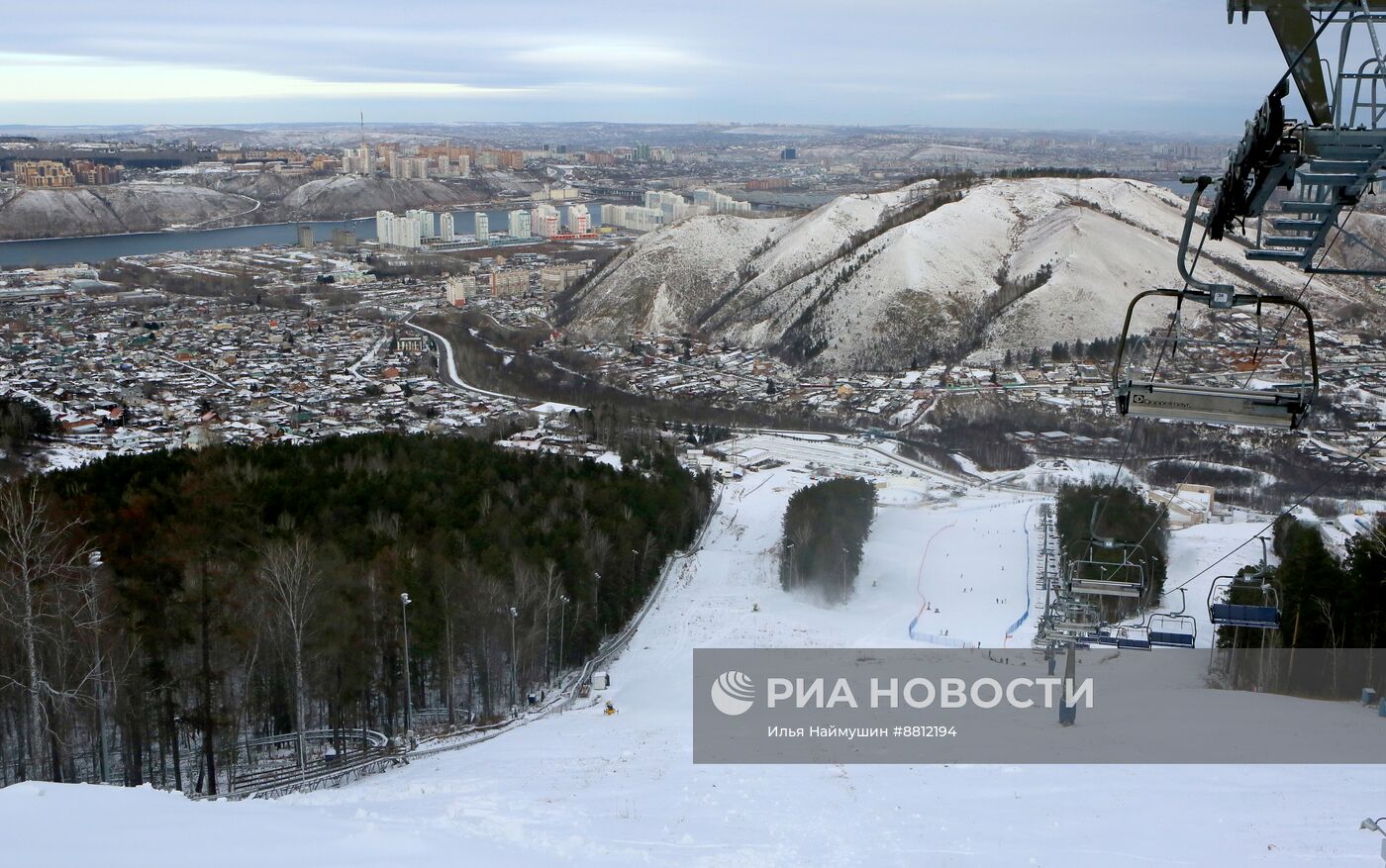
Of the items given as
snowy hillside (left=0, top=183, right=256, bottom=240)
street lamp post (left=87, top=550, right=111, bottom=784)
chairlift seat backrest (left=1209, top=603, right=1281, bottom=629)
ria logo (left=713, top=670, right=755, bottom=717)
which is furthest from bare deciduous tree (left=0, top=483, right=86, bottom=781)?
snowy hillside (left=0, top=183, right=256, bottom=240)

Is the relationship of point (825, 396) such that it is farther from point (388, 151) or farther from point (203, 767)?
point (388, 151)

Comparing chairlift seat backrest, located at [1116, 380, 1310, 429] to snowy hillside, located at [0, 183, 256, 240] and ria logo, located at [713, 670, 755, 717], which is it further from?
snowy hillside, located at [0, 183, 256, 240]

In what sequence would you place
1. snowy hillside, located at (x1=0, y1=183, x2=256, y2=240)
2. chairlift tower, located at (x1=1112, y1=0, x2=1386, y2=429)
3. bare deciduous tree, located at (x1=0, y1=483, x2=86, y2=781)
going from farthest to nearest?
snowy hillside, located at (x1=0, y1=183, x2=256, y2=240), bare deciduous tree, located at (x1=0, y1=483, x2=86, y2=781), chairlift tower, located at (x1=1112, y1=0, x2=1386, y2=429)

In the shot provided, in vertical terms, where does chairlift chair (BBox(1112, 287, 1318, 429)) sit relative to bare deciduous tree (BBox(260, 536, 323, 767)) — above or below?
above

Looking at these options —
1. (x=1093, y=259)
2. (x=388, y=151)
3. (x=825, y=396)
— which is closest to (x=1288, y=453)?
(x=825, y=396)

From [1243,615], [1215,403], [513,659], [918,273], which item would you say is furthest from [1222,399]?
[918,273]
